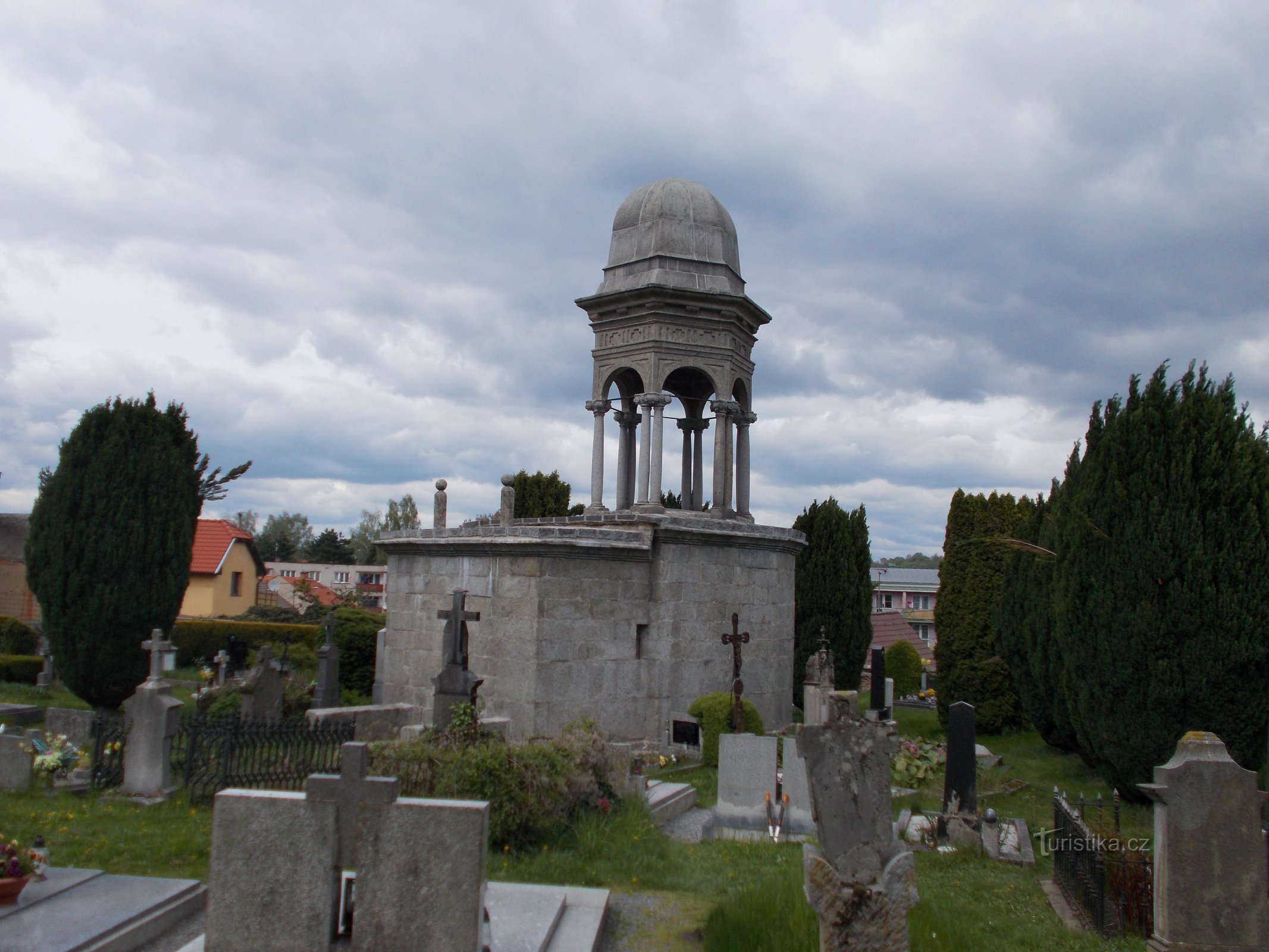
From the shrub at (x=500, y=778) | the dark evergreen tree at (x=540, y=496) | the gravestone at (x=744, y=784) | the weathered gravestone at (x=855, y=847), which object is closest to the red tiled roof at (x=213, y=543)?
the dark evergreen tree at (x=540, y=496)

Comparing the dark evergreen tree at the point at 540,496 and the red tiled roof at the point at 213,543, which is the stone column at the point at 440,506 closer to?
the dark evergreen tree at the point at 540,496

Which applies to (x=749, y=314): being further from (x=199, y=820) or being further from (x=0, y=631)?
(x=0, y=631)

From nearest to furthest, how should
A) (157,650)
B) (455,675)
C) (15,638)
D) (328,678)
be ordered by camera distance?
(455,675)
(157,650)
(328,678)
(15,638)

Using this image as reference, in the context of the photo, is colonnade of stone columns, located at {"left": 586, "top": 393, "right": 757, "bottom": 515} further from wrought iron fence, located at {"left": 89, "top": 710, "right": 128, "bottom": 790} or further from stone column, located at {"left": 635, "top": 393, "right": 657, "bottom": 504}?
→ wrought iron fence, located at {"left": 89, "top": 710, "right": 128, "bottom": 790}

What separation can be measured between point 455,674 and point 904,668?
67.1 feet

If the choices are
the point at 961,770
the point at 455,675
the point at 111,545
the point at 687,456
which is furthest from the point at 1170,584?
the point at 111,545

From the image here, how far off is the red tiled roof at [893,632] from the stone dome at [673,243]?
65.6 feet

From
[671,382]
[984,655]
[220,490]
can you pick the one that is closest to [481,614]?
[671,382]

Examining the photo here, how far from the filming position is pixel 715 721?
14.3 metres

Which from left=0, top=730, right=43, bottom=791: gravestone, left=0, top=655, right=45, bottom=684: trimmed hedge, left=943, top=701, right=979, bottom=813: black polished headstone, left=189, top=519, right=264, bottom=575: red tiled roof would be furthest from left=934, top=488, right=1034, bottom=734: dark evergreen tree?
left=189, top=519, right=264, bottom=575: red tiled roof

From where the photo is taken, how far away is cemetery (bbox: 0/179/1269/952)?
5.35 m

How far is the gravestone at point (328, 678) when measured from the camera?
53.3 feet

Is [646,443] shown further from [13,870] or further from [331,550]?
[331,550]

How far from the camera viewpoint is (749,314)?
18406 millimetres
